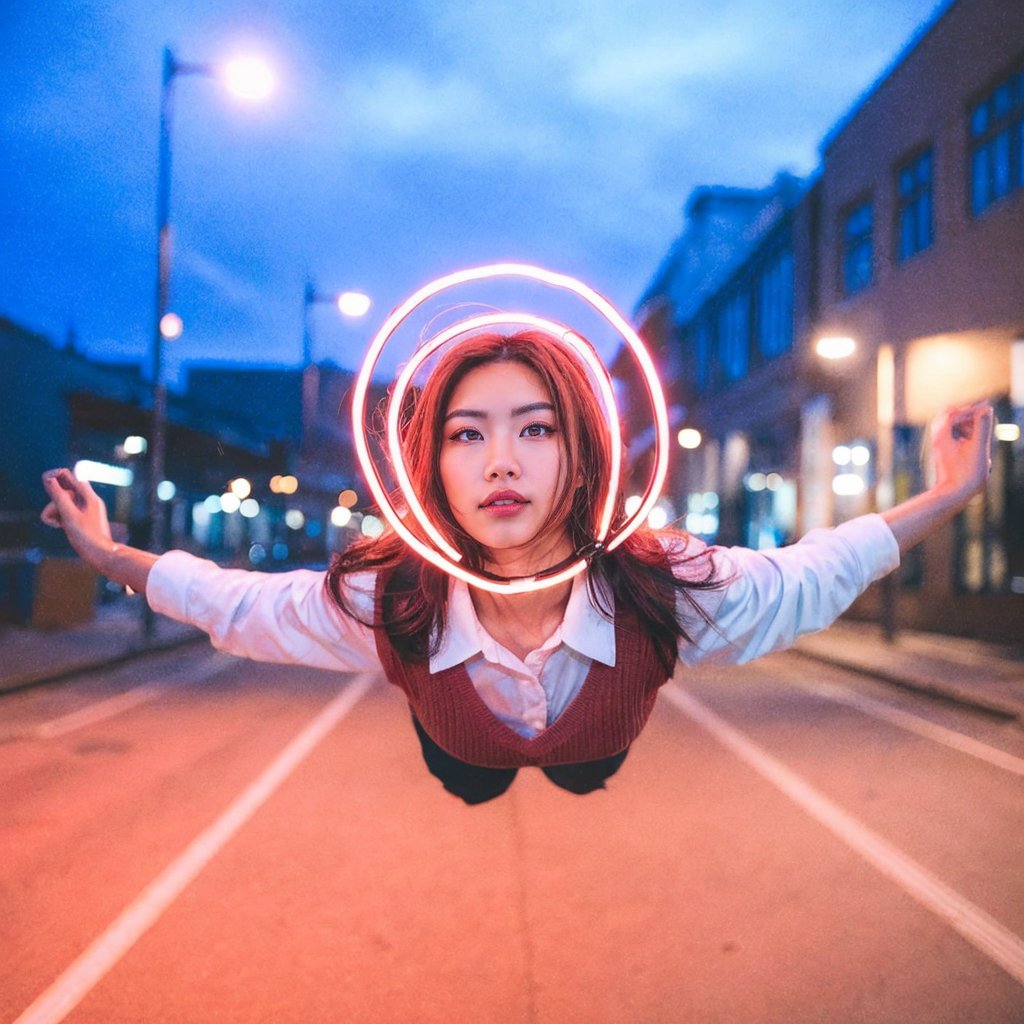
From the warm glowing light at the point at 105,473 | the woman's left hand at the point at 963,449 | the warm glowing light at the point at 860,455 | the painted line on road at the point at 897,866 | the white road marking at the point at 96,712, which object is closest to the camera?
the woman's left hand at the point at 963,449

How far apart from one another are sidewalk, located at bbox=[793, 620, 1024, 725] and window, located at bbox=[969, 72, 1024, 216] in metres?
7.20

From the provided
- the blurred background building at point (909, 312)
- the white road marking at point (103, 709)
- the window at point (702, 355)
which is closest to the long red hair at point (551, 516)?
the white road marking at point (103, 709)

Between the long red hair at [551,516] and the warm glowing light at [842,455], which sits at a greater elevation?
the warm glowing light at [842,455]

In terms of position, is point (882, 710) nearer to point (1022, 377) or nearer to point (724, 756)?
point (724, 756)

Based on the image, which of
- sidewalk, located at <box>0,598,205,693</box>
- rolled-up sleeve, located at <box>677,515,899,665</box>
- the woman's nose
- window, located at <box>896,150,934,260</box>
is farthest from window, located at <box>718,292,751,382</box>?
the woman's nose

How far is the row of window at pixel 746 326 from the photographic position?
28.6 m

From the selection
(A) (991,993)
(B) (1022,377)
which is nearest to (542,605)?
(A) (991,993)

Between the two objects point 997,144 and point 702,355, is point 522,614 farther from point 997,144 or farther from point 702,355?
point 702,355

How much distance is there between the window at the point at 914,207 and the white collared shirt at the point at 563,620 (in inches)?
714

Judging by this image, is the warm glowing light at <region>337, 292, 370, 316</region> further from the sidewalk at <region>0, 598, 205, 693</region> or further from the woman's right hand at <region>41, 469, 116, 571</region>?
the woman's right hand at <region>41, 469, 116, 571</region>

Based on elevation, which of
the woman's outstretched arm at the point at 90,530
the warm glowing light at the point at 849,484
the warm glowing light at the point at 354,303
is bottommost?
the woman's outstretched arm at the point at 90,530

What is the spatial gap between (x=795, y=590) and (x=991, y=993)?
2.35 m

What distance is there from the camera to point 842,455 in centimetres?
2272

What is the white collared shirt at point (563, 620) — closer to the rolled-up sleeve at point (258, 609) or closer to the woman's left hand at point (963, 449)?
the rolled-up sleeve at point (258, 609)
